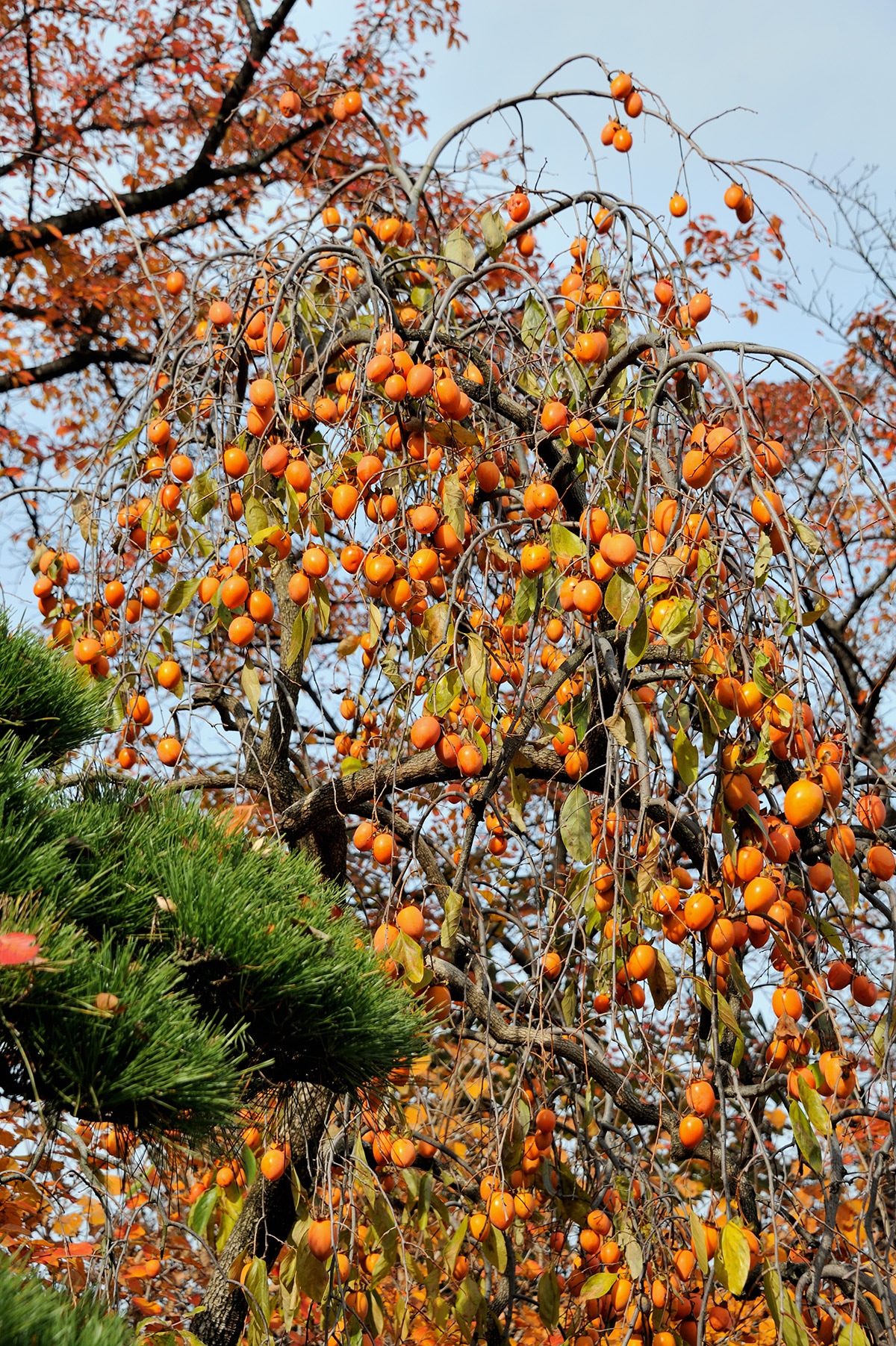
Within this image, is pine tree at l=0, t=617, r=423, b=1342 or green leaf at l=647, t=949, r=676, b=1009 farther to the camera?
green leaf at l=647, t=949, r=676, b=1009

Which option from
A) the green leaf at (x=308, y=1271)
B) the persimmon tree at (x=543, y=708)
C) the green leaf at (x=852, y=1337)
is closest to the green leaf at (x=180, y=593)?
the persimmon tree at (x=543, y=708)

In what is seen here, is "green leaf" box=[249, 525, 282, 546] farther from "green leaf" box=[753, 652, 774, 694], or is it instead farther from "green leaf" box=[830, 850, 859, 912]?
"green leaf" box=[830, 850, 859, 912]

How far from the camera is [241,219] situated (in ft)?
18.1

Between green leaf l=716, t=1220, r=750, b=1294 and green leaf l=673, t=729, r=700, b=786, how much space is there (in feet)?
1.90

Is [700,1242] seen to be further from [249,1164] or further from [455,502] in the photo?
[455,502]

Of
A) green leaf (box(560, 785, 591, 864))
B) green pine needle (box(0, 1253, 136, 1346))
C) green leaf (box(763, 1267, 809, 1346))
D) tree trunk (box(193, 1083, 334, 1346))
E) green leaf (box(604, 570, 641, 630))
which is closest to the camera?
green pine needle (box(0, 1253, 136, 1346))

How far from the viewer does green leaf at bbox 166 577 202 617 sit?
1679 mm

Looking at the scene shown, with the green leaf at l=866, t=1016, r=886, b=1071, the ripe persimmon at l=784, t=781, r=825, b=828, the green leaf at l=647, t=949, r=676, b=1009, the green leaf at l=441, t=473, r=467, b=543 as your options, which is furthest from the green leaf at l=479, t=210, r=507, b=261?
the green leaf at l=866, t=1016, r=886, b=1071

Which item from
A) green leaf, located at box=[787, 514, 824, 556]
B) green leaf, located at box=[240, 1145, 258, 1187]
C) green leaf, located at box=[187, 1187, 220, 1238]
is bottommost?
green leaf, located at box=[187, 1187, 220, 1238]

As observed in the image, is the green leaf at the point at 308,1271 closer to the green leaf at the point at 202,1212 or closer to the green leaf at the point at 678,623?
the green leaf at the point at 202,1212

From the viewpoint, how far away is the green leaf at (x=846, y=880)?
136 cm

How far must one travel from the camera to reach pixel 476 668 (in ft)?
4.93

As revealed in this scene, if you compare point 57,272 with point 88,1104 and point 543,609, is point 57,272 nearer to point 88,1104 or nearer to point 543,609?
point 543,609

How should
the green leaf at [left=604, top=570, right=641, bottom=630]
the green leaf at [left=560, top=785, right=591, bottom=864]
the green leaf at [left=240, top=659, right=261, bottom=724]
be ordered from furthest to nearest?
1. the green leaf at [left=240, top=659, right=261, bottom=724]
2. the green leaf at [left=560, top=785, right=591, bottom=864]
3. the green leaf at [left=604, top=570, right=641, bottom=630]
